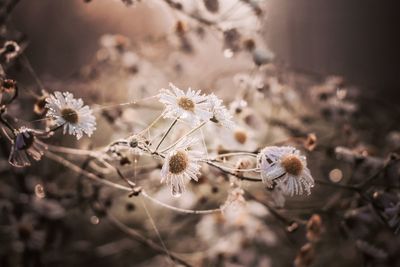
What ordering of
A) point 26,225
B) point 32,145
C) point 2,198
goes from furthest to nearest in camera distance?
point 2,198 → point 26,225 → point 32,145

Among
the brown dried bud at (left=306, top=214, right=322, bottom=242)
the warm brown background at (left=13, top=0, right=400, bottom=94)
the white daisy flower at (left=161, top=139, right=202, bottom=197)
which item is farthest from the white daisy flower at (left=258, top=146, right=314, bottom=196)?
the warm brown background at (left=13, top=0, right=400, bottom=94)

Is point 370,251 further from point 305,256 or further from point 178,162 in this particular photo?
point 178,162

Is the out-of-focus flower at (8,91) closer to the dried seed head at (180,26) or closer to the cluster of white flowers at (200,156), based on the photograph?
the cluster of white flowers at (200,156)

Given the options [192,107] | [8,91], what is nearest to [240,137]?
[192,107]

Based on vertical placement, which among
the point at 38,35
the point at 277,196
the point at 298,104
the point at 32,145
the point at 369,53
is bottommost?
the point at 32,145

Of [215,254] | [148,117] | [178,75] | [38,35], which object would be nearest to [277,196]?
[215,254]

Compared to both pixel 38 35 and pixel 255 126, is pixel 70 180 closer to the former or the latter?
pixel 255 126

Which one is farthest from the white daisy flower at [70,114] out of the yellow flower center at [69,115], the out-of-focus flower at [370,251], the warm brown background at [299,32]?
the warm brown background at [299,32]

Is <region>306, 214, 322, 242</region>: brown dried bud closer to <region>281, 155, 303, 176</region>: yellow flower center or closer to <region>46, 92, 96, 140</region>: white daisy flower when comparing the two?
<region>281, 155, 303, 176</region>: yellow flower center
